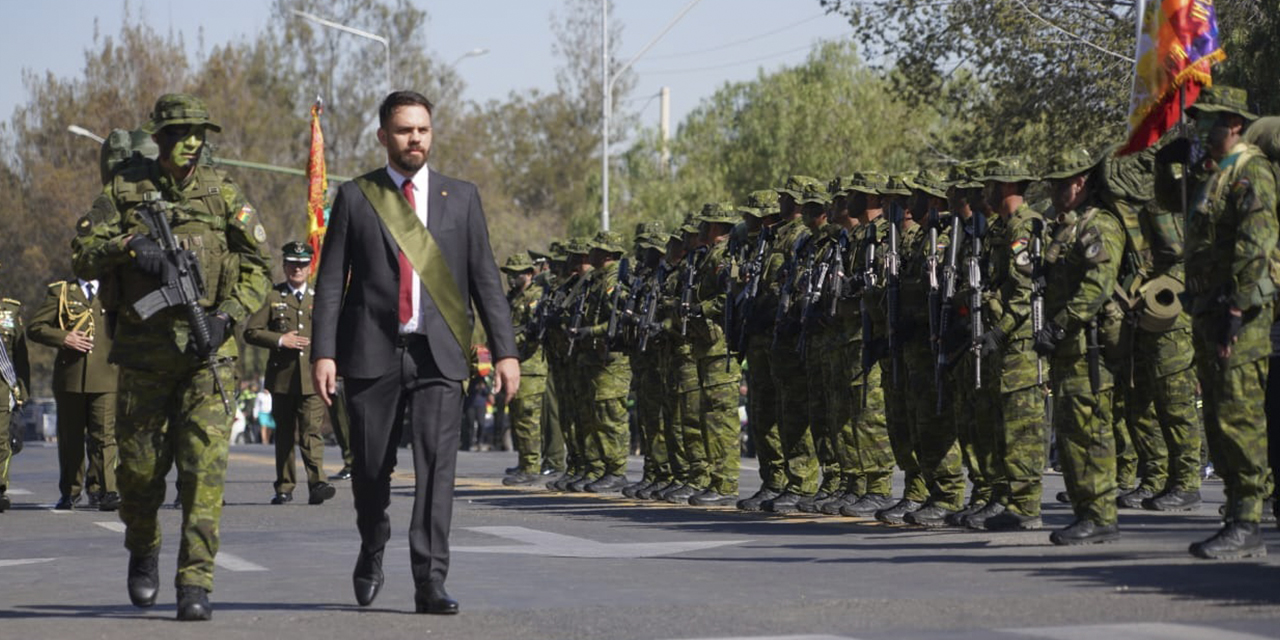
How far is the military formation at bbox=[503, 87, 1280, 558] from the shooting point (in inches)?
396

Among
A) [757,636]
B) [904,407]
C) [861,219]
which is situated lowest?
[757,636]

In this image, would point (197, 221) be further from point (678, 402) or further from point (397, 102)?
point (678, 402)

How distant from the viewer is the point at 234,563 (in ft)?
37.3

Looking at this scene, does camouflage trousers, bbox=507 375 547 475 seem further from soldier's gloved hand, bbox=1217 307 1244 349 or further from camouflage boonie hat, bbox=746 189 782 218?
soldier's gloved hand, bbox=1217 307 1244 349

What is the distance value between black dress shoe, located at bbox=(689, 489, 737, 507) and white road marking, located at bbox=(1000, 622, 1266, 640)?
8.26 meters

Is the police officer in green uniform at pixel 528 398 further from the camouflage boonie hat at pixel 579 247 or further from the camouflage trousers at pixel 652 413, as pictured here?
the camouflage trousers at pixel 652 413

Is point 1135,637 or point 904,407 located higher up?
point 904,407

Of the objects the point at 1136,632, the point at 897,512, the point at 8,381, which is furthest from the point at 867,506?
the point at 8,381

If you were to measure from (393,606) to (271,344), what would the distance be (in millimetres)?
8763

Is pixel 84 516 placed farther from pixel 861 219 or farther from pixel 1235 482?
pixel 1235 482

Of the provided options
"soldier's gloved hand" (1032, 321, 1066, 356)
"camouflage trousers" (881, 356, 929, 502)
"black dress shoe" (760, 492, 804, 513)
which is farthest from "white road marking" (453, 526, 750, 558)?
"black dress shoe" (760, 492, 804, 513)

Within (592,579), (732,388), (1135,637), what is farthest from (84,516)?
(1135,637)

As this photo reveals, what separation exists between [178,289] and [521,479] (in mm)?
11517

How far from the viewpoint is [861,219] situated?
1425 cm
